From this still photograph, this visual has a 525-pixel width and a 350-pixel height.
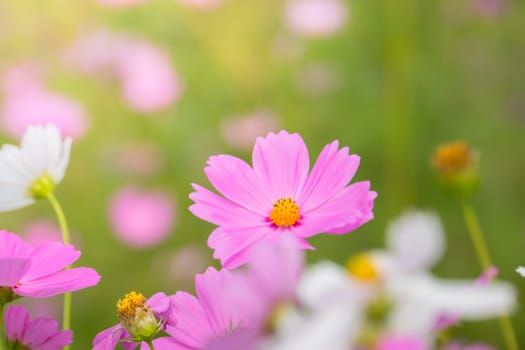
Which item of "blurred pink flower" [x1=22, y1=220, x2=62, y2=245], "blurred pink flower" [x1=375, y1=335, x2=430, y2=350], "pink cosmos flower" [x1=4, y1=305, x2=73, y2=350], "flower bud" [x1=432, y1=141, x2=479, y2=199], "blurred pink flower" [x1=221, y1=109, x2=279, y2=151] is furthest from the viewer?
"blurred pink flower" [x1=221, y1=109, x2=279, y2=151]

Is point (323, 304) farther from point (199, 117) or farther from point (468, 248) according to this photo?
point (199, 117)

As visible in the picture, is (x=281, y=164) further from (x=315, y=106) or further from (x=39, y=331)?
(x=315, y=106)

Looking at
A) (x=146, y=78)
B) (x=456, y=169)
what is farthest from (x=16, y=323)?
(x=146, y=78)

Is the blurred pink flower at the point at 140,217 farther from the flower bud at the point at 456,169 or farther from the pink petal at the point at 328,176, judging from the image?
the pink petal at the point at 328,176

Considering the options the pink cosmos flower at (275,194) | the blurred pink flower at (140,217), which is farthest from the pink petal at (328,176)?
the blurred pink flower at (140,217)

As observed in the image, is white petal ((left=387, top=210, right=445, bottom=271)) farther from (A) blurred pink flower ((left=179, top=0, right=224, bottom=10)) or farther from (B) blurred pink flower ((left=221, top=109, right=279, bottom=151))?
(A) blurred pink flower ((left=179, top=0, right=224, bottom=10))

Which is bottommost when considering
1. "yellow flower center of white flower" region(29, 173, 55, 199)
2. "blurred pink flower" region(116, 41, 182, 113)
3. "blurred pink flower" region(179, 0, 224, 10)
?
"yellow flower center of white flower" region(29, 173, 55, 199)

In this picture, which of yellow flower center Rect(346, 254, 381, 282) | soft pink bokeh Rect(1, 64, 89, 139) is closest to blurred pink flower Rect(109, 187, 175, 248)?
soft pink bokeh Rect(1, 64, 89, 139)
